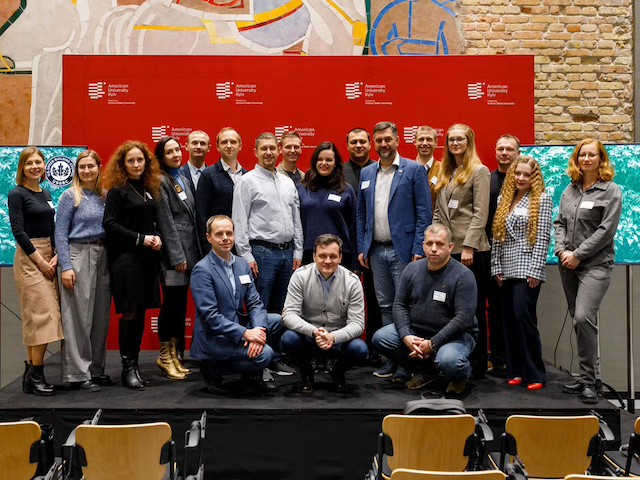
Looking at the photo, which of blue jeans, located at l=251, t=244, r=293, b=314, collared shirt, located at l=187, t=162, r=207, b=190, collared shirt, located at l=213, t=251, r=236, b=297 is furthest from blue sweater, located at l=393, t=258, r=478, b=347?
collared shirt, located at l=187, t=162, r=207, b=190

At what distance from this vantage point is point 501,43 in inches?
247

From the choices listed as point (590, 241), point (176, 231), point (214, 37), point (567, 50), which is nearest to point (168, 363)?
point (176, 231)

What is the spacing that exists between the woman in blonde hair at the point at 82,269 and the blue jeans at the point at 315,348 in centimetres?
127

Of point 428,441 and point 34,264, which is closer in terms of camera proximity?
point 428,441

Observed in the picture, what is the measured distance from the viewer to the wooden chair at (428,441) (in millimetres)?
2809

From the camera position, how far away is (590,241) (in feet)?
13.4

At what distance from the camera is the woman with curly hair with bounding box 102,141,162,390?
411cm

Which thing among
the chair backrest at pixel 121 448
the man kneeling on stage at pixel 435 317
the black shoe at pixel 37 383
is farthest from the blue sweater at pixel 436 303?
the black shoe at pixel 37 383

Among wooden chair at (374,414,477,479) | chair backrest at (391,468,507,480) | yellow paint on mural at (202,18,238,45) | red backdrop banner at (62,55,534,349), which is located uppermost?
yellow paint on mural at (202,18,238,45)

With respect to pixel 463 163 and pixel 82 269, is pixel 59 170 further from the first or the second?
pixel 463 163

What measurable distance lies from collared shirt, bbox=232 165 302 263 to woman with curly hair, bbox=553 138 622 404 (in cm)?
190

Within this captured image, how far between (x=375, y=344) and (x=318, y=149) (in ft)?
4.70

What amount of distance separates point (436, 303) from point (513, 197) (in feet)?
3.02

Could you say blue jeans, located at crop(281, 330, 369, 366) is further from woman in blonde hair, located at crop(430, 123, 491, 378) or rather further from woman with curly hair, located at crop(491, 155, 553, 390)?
woman with curly hair, located at crop(491, 155, 553, 390)
